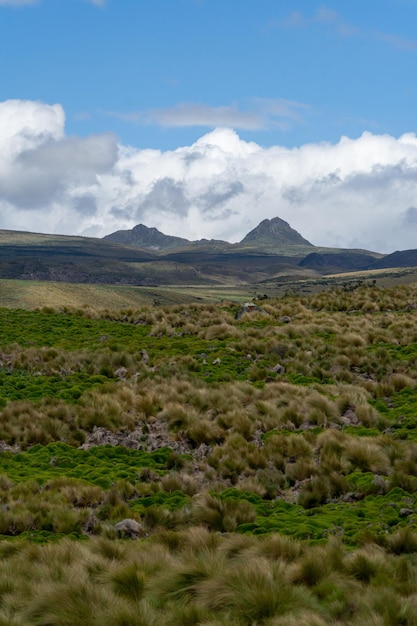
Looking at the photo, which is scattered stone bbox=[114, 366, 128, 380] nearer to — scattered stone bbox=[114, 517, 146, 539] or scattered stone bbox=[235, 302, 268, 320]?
scattered stone bbox=[114, 517, 146, 539]

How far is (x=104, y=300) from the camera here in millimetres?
100000

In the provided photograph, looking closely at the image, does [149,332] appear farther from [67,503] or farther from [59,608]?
[59,608]

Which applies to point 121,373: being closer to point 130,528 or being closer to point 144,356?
point 144,356

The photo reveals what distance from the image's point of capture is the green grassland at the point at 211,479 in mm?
6203

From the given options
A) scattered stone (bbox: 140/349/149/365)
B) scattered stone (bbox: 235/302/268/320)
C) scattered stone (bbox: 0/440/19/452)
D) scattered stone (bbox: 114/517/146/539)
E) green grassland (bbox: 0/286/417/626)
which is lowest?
scattered stone (bbox: 0/440/19/452)

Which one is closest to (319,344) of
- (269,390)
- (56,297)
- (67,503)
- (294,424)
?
(269,390)

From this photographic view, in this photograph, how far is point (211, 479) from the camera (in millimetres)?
11320

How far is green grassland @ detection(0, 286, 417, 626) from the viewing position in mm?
6203

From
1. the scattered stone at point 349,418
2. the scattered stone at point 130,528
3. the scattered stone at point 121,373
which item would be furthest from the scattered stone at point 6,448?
the scattered stone at point 349,418

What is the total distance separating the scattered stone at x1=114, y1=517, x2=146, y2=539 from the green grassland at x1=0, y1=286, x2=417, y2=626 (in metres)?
0.07

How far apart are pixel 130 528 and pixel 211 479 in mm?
2843

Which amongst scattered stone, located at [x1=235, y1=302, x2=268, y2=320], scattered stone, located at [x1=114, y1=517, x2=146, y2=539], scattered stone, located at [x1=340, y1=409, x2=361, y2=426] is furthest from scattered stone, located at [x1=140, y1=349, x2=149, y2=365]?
scattered stone, located at [x1=114, y1=517, x2=146, y2=539]

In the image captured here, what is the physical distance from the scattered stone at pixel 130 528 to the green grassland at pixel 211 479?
7 centimetres

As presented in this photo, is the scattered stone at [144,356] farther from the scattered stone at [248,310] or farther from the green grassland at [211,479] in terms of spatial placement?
the scattered stone at [248,310]
